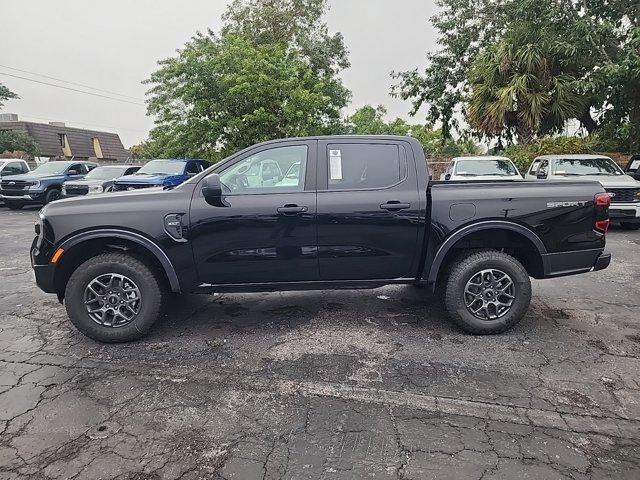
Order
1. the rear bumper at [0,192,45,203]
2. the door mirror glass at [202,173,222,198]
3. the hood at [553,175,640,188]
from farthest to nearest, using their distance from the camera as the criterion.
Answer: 1. the rear bumper at [0,192,45,203]
2. the hood at [553,175,640,188]
3. the door mirror glass at [202,173,222,198]

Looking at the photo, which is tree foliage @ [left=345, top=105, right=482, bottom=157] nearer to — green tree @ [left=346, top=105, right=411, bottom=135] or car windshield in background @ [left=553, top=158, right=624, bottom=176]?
green tree @ [left=346, top=105, right=411, bottom=135]

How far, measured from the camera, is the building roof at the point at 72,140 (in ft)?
118

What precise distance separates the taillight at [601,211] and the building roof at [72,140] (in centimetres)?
3804

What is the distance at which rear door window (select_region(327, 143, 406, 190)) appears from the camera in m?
3.86

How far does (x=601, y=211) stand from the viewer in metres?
3.85

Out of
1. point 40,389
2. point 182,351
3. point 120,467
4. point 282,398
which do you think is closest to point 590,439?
point 282,398

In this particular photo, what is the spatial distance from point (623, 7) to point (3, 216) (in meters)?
19.9

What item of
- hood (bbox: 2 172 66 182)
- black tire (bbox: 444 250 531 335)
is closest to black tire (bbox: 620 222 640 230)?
black tire (bbox: 444 250 531 335)

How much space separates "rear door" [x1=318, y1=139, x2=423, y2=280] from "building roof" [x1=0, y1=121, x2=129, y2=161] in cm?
3650

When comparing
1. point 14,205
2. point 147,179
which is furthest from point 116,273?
point 14,205

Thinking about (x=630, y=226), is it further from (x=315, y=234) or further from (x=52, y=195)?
(x=52, y=195)

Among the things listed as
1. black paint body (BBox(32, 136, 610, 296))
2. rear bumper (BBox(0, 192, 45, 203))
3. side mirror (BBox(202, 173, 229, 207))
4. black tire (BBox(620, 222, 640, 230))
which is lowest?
black tire (BBox(620, 222, 640, 230))

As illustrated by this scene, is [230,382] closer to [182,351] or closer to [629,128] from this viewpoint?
[182,351]

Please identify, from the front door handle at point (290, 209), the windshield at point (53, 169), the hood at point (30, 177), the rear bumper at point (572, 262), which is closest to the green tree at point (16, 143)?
→ the windshield at point (53, 169)
